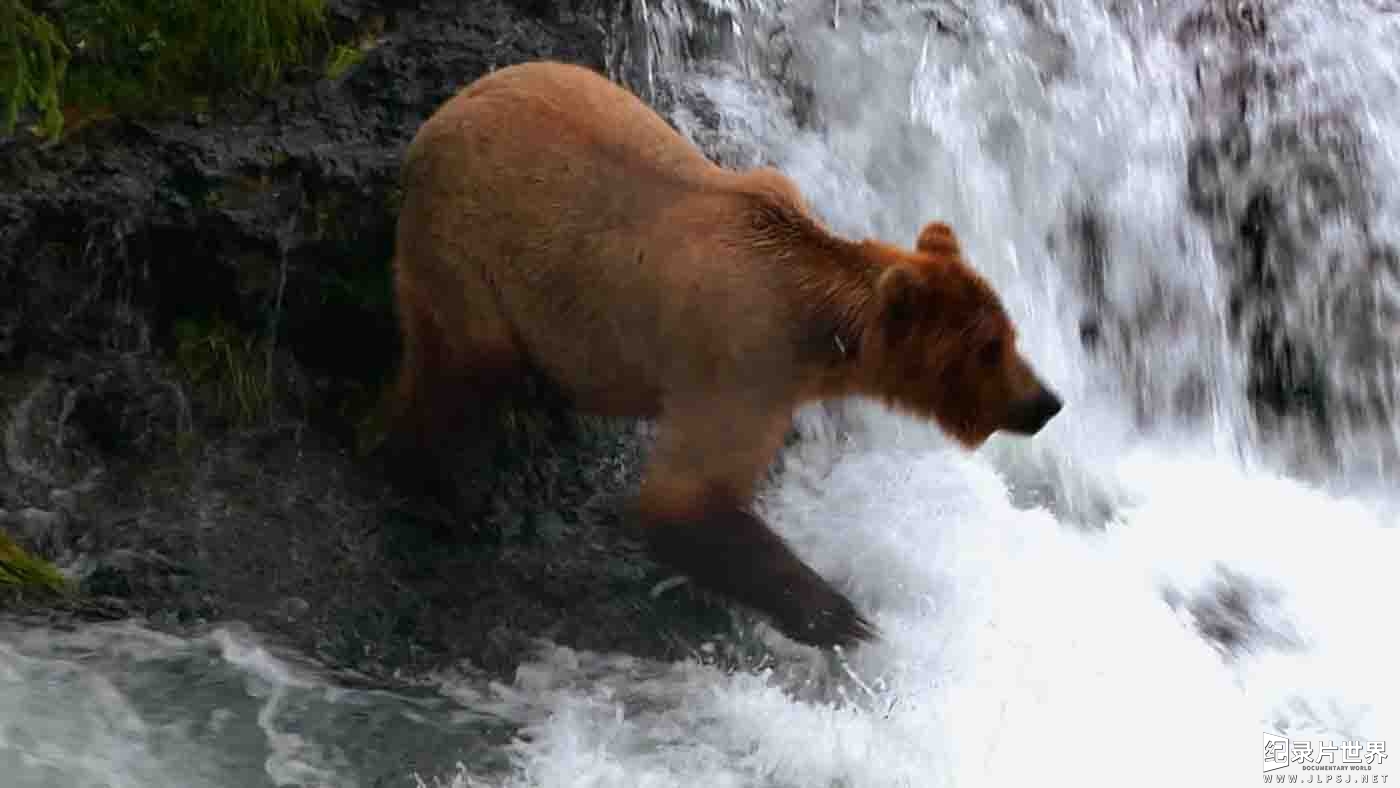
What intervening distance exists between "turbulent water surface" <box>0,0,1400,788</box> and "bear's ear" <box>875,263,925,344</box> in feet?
3.63

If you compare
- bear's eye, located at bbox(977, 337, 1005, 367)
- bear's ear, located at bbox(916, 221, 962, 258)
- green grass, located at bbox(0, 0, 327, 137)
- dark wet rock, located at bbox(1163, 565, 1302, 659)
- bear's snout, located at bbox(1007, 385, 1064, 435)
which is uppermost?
green grass, located at bbox(0, 0, 327, 137)

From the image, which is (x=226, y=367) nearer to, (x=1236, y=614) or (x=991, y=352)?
(x=991, y=352)

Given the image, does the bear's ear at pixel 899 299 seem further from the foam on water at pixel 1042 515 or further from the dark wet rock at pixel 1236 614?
the dark wet rock at pixel 1236 614

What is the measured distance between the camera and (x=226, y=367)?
5.61m

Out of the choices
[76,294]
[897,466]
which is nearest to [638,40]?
[897,466]

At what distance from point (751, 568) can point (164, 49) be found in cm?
277

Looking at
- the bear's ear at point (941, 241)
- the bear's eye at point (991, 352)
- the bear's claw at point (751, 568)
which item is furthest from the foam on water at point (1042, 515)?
the bear's ear at point (941, 241)

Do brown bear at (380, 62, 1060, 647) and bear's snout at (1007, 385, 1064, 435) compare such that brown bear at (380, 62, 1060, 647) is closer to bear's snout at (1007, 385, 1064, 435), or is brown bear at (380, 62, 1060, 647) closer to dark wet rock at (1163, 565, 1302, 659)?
bear's snout at (1007, 385, 1064, 435)

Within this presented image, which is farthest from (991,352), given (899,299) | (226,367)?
(226,367)

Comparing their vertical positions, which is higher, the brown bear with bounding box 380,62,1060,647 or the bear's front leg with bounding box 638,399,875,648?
the brown bear with bounding box 380,62,1060,647

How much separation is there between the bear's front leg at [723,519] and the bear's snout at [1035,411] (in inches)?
27.8

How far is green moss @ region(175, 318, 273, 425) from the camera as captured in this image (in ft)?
18.3

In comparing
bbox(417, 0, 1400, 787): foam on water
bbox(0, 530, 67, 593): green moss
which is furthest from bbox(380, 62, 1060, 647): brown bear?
bbox(0, 530, 67, 593): green moss

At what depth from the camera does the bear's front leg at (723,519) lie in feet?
15.4
